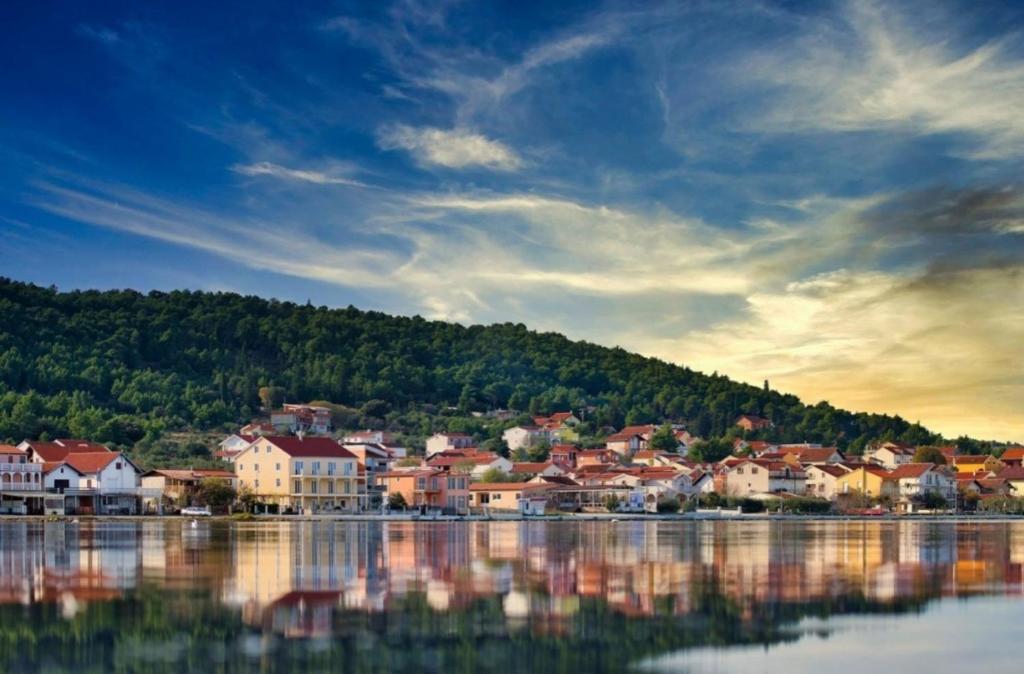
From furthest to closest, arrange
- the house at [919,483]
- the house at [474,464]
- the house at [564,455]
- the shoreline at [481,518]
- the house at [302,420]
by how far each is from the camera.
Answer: the house at [302,420], the house at [564,455], the house at [919,483], the house at [474,464], the shoreline at [481,518]

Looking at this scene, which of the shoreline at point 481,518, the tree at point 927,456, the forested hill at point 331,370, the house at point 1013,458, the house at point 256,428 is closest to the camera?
the shoreline at point 481,518

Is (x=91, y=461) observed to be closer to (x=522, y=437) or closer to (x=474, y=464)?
(x=474, y=464)

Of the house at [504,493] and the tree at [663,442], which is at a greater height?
the tree at [663,442]

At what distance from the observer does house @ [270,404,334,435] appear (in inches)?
5025

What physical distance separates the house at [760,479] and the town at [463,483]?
0.11 m

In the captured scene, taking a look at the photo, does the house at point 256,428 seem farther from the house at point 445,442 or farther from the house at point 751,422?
the house at point 751,422

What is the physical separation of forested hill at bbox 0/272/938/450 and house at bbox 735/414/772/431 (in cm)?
180

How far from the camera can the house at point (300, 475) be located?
275 feet

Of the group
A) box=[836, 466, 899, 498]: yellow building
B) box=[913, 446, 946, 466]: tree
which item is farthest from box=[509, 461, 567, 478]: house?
box=[913, 446, 946, 466]: tree

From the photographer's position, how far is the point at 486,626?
15.2m

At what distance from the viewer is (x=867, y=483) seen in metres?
101

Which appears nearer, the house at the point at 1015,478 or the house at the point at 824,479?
the house at the point at 824,479

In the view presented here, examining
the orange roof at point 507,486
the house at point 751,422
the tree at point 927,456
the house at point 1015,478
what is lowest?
the house at point 1015,478

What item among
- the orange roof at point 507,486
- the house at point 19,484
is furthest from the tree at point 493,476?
the house at point 19,484
